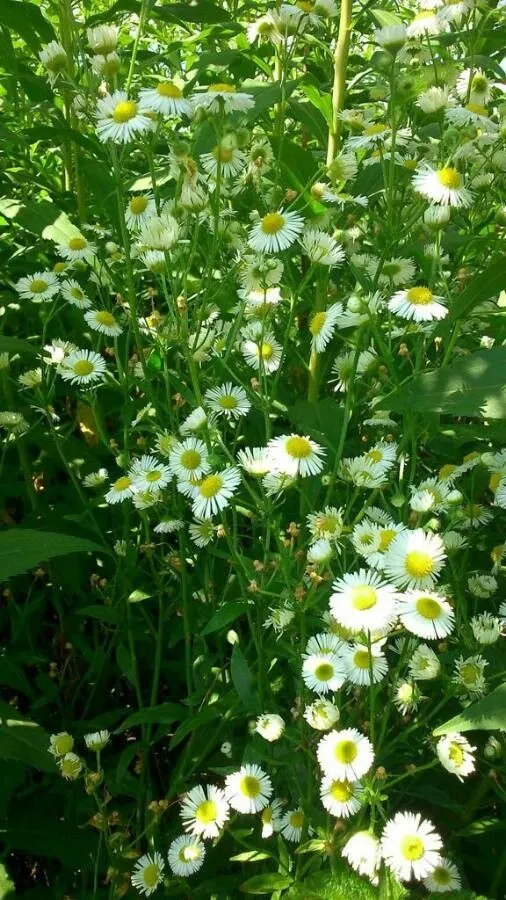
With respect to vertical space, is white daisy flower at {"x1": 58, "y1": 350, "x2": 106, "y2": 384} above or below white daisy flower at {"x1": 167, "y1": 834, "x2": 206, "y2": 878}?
above

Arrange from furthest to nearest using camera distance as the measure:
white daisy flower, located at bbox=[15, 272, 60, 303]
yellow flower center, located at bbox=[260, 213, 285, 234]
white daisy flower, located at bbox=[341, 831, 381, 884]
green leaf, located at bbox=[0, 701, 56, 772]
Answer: white daisy flower, located at bbox=[15, 272, 60, 303] → yellow flower center, located at bbox=[260, 213, 285, 234] → green leaf, located at bbox=[0, 701, 56, 772] → white daisy flower, located at bbox=[341, 831, 381, 884]

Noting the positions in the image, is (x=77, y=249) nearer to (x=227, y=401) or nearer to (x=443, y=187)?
(x=227, y=401)

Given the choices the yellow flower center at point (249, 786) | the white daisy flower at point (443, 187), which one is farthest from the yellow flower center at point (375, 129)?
the yellow flower center at point (249, 786)

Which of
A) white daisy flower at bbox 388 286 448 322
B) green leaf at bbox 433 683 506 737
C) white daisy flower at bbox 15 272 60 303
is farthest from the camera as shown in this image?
white daisy flower at bbox 15 272 60 303

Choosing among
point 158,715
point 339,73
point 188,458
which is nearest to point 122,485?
point 188,458

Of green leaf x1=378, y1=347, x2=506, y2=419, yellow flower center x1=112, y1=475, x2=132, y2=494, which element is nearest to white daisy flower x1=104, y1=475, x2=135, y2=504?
yellow flower center x1=112, y1=475, x2=132, y2=494

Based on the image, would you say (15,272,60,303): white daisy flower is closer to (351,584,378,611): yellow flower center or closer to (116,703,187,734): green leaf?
(116,703,187,734): green leaf

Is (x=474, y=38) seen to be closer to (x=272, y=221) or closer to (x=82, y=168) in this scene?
(x=272, y=221)
